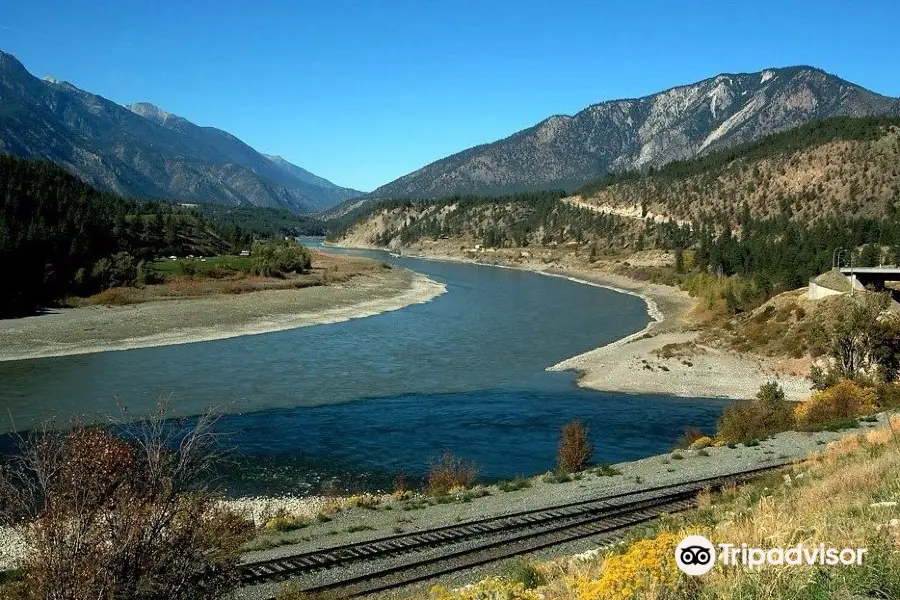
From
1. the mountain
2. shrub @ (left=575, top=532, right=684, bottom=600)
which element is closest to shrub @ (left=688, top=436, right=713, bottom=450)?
shrub @ (left=575, top=532, right=684, bottom=600)

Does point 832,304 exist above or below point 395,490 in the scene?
above

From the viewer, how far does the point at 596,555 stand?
Answer: 38.9 ft

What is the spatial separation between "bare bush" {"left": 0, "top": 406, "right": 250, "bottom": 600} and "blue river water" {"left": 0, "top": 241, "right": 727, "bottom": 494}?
1158 cm

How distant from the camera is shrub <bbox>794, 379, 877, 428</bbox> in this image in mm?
29422

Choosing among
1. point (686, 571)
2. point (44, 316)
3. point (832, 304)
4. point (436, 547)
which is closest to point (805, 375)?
point (832, 304)

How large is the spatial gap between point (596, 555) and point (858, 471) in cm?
593

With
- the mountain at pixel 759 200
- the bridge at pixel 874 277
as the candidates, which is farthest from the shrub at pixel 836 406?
the mountain at pixel 759 200

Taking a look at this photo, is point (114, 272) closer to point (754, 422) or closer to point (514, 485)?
point (514, 485)

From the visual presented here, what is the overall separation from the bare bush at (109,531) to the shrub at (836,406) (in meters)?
27.0

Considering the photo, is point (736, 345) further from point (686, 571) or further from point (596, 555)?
point (686, 571)

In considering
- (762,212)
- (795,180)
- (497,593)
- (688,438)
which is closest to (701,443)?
(688,438)

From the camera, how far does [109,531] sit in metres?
7.92

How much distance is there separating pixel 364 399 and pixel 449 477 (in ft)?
48.2

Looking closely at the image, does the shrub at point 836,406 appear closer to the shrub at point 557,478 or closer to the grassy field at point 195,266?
the shrub at point 557,478
